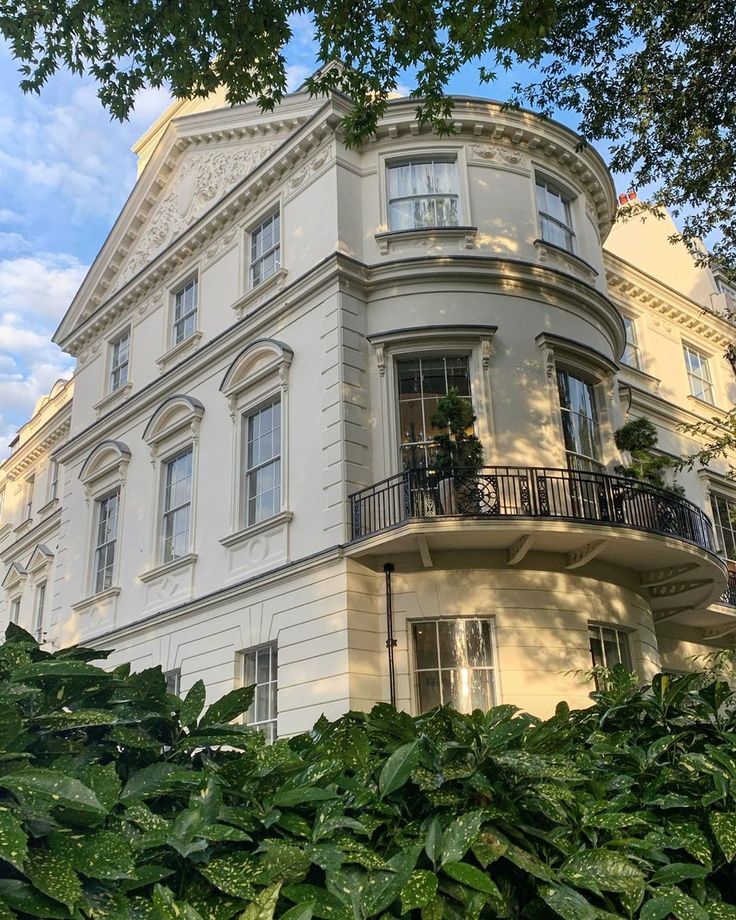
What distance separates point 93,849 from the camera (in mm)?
1945

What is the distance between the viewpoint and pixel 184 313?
20.0 m

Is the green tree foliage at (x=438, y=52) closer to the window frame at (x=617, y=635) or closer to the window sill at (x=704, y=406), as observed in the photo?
the window frame at (x=617, y=635)

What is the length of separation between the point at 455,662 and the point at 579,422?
524cm

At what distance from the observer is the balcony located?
41.9ft

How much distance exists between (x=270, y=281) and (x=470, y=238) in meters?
4.00

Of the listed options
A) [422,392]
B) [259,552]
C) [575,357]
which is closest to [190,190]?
[422,392]

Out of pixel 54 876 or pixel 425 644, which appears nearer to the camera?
pixel 54 876

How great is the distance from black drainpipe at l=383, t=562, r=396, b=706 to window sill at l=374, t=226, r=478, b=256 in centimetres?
596

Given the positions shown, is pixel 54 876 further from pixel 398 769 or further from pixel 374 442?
pixel 374 442

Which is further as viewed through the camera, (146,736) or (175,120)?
(175,120)

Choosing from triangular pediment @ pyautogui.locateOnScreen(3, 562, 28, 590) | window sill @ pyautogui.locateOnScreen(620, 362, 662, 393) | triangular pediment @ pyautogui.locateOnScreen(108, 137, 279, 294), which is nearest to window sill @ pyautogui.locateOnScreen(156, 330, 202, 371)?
triangular pediment @ pyautogui.locateOnScreen(108, 137, 279, 294)

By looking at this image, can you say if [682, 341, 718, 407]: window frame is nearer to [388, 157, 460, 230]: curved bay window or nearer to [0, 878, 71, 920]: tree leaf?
[388, 157, 460, 230]: curved bay window

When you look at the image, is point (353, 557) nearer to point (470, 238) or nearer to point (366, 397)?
point (366, 397)

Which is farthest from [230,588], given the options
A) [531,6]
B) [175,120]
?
[175,120]
